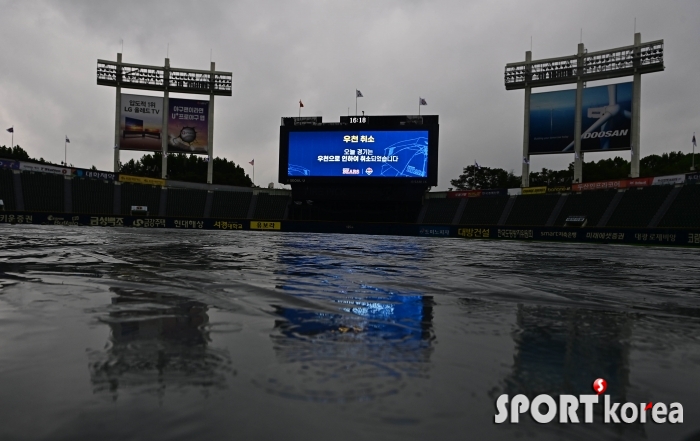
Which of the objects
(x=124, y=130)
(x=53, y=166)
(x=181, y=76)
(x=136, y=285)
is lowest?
(x=136, y=285)

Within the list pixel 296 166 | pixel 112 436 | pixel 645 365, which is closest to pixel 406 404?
pixel 112 436

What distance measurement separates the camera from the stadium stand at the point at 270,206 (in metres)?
51.1

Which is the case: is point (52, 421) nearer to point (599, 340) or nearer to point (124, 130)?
point (599, 340)

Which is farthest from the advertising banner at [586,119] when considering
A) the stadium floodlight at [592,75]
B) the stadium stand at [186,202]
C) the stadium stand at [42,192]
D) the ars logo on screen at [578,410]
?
the stadium stand at [42,192]

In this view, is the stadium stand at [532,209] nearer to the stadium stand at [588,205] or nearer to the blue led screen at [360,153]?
the stadium stand at [588,205]

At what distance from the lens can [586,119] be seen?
141 ft

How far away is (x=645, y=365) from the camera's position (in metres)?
3.02

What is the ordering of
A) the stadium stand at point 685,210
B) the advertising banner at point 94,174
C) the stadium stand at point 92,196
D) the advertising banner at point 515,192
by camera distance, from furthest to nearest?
the advertising banner at point 94,174, the advertising banner at point 515,192, the stadium stand at point 92,196, the stadium stand at point 685,210

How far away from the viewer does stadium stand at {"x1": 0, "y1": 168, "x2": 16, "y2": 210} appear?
41.9 m

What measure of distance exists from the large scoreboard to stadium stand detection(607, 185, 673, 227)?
1572 cm

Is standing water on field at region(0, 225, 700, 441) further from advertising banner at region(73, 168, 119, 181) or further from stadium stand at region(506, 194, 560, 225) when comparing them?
advertising banner at region(73, 168, 119, 181)

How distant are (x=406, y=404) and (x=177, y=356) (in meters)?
1.56

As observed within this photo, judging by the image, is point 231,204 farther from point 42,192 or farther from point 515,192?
point 515,192

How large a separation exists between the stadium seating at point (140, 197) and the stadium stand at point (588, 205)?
40091mm
